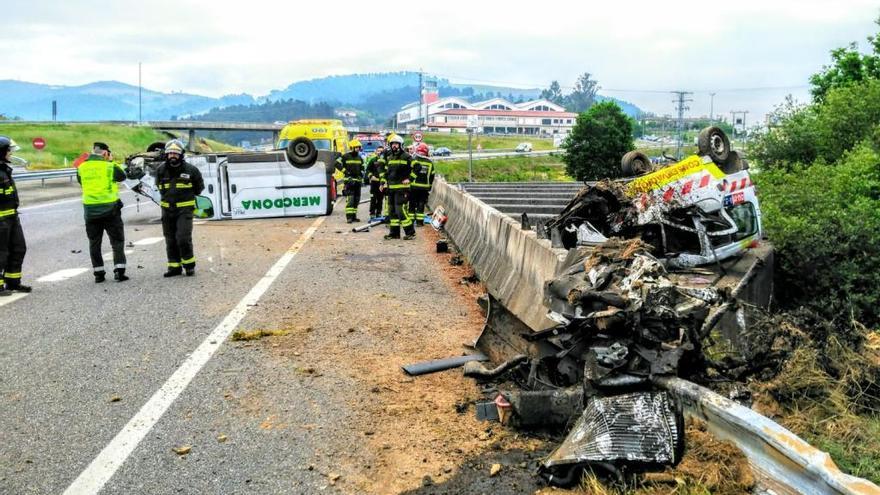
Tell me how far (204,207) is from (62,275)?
698 centimetres

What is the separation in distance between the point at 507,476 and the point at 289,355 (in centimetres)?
282

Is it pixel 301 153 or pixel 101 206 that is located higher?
pixel 301 153

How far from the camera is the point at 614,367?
440 centimetres

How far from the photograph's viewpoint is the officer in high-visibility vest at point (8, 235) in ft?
30.8

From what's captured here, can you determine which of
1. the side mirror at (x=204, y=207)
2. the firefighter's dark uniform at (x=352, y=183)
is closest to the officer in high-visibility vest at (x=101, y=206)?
the side mirror at (x=204, y=207)

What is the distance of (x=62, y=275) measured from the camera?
10.4 metres

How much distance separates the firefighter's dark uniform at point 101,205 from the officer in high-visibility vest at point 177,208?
56cm

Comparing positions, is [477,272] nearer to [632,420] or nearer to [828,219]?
[828,219]

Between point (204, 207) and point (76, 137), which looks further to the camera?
point (76, 137)

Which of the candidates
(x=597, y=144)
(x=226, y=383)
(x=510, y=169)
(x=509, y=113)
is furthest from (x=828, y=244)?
(x=509, y=113)

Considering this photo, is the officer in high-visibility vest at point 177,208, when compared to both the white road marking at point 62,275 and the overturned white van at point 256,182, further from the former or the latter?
the overturned white van at point 256,182

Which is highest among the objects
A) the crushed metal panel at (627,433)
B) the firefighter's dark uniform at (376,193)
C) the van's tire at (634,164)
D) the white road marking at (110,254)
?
the van's tire at (634,164)

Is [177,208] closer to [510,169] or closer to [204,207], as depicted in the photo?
[204,207]

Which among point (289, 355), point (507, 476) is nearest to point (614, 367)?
point (507, 476)
